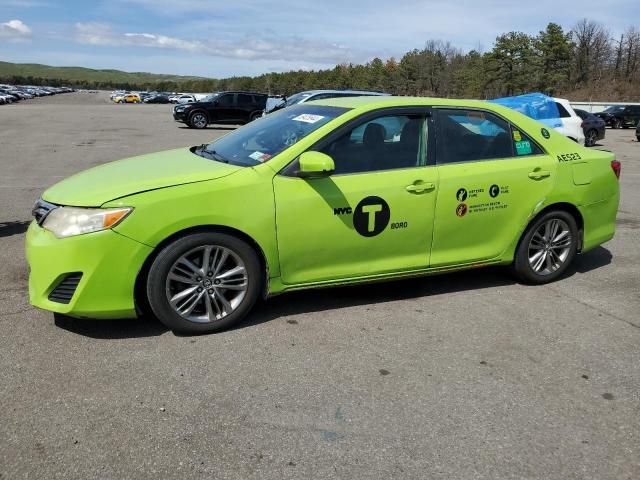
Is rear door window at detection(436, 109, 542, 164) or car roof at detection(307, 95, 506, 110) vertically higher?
car roof at detection(307, 95, 506, 110)

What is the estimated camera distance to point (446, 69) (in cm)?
9262

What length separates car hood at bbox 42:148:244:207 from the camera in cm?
361

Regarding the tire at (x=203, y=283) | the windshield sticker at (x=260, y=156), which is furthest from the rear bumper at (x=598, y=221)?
the tire at (x=203, y=283)

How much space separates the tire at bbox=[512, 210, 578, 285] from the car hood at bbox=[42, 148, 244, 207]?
2.52m

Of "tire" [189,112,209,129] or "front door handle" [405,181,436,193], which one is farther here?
"tire" [189,112,209,129]

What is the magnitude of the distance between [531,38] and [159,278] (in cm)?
7603

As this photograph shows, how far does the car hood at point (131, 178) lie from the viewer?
3.61 meters

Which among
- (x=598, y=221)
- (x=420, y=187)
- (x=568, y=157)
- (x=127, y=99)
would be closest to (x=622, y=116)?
(x=598, y=221)

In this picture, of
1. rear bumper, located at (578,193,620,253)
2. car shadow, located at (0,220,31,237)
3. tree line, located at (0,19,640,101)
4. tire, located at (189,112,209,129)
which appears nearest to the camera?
rear bumper, located at (578,193,620,253)

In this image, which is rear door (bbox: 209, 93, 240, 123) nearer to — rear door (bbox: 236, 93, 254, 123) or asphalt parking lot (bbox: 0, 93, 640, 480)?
rear door (bbox: 236, 93, 254, 123)

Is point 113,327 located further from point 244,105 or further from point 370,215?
point 244,105

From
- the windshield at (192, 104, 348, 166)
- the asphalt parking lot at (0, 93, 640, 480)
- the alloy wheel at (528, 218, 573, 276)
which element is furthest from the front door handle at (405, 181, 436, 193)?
the alloy wheel at (528, 218, 573, 276)

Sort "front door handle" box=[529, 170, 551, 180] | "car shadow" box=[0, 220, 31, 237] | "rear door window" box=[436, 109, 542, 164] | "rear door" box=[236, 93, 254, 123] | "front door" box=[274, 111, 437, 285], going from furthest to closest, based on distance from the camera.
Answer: "rear door" box=[236, 93, 254, 123], "car shadow" box=[0, 220, 31, 237], "front door handle" box=[529, 170, 551, 180], "rear door window" box=[436, 109, 542, 164], "front door" box=[274, 111, 437, 285]

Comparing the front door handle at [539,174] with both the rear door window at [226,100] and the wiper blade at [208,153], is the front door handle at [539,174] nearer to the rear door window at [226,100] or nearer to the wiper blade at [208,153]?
the wiper blade at [208,153]
